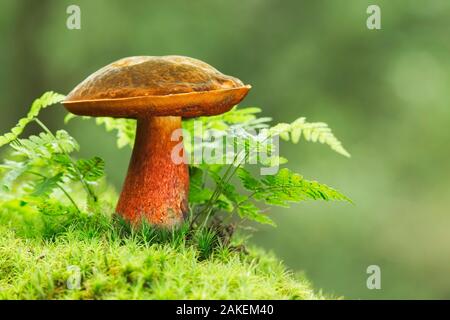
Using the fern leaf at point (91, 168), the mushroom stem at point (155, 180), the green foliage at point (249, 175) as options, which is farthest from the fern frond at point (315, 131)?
the fern leaf at point (91, 168)

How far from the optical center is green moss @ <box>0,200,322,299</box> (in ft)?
4.93

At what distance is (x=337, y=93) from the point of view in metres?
9.36

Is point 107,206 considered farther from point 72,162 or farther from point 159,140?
point 159,140

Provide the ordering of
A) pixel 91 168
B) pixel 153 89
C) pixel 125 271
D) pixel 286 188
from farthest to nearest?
pixel 91 168 → pixel 286 188 → pixel 153 89 → pixel 125 271

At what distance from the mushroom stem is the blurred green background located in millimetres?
6770

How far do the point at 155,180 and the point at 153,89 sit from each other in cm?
52

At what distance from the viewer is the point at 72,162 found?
2.31 meters

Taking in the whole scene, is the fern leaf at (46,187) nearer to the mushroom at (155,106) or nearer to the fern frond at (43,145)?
the fern frond at (43,145)

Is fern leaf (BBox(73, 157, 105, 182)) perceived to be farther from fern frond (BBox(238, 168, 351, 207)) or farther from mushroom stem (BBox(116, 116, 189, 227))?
fern frond (BBox(238, 168, 351, 207))

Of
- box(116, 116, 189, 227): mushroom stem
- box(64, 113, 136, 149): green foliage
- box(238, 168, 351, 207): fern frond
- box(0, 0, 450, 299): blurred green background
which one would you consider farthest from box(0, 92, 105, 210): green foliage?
box(0, 0, 450, 299): blurred green background

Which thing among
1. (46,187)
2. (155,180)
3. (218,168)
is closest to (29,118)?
(46,187)

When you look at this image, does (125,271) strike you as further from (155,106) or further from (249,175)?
(249,175)
